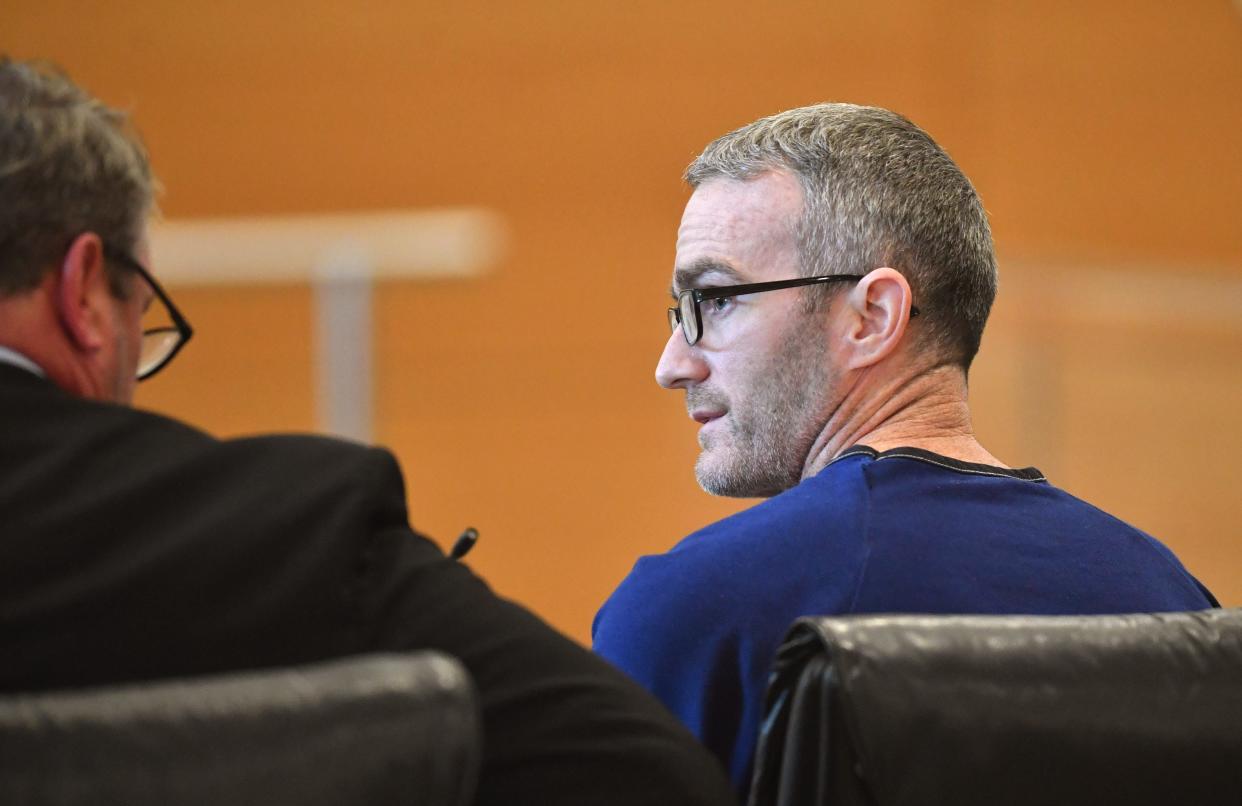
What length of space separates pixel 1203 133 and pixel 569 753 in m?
3.51

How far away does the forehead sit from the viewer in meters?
1.42

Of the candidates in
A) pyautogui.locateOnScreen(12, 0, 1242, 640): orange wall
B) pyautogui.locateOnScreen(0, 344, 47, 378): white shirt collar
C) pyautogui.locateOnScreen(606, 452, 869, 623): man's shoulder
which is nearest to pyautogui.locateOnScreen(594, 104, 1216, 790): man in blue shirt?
pyautogui.locateOnScreen(606, 452, 869, 623): man's shoulder

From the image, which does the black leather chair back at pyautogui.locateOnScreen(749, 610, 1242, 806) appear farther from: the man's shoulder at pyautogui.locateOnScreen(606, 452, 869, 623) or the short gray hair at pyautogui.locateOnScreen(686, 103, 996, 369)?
the short gray hair at pyautogui.locateOnScreen(686, 103, 996, 369)

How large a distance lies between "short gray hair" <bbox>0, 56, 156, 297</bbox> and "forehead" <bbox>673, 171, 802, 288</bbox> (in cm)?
63

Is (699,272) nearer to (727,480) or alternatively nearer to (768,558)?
(727,480)

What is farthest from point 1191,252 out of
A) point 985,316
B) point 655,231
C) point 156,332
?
point 156,332

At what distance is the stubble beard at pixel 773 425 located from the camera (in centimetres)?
142

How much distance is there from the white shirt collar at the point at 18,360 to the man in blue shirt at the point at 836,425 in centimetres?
51

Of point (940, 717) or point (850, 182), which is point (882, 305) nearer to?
point (850, 182)

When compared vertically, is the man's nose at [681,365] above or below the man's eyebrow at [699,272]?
below

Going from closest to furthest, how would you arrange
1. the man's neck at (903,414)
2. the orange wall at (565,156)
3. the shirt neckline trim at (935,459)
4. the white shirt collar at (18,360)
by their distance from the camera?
the white shirt collar at (18,360) < the shirt neckline trim at (935,459) < the man's neck at (903,414) < the orange wall at (565,156)

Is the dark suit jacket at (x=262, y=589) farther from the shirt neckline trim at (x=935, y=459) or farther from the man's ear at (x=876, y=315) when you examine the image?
the man's ear at (x=876, y=315)

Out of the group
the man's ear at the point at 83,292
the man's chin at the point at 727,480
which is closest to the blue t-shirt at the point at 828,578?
the man's chin at the point at 727,480

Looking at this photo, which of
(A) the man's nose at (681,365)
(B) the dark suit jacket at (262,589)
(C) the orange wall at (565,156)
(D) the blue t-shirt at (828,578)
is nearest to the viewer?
(B) the dark suit jacket at (262,589)
